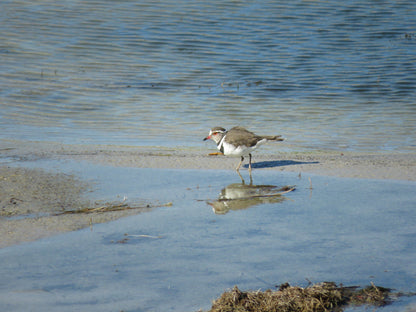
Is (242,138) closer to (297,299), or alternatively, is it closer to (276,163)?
(276,163)

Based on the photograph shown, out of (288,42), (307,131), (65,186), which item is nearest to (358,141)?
(307,131)

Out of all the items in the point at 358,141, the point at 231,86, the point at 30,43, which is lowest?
the point at 358,141

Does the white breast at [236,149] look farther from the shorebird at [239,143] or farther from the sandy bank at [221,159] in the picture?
the sandy bank at [221,159]

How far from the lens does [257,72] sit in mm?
19719

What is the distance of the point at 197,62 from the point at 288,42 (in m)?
4.63

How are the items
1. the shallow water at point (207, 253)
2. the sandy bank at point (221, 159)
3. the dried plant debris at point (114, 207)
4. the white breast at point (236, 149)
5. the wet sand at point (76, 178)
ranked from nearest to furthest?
1. the shallow water at point (207, 253)
2. the wet sand at point (76, 178)
3. the dried plant debris at point (114, 207)
4. the sandy bank at point (221, 159)
5. the white breast at point (236, 149)

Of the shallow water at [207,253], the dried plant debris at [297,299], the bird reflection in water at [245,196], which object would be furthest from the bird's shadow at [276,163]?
the dried plant debris at [297,299]

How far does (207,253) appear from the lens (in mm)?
5055

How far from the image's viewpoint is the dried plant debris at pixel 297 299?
13.1 feet

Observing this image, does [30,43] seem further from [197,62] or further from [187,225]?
[187,225]

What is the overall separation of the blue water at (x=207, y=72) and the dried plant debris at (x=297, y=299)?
288 inches

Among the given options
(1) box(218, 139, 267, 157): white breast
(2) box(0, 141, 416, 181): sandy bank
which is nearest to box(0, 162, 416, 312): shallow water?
(2) box(0, 141, 416, 181): sandy bank

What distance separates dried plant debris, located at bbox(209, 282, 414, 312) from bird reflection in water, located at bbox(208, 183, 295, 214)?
2.37 m

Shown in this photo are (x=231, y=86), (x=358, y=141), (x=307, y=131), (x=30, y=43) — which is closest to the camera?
(x=358, y=141)
